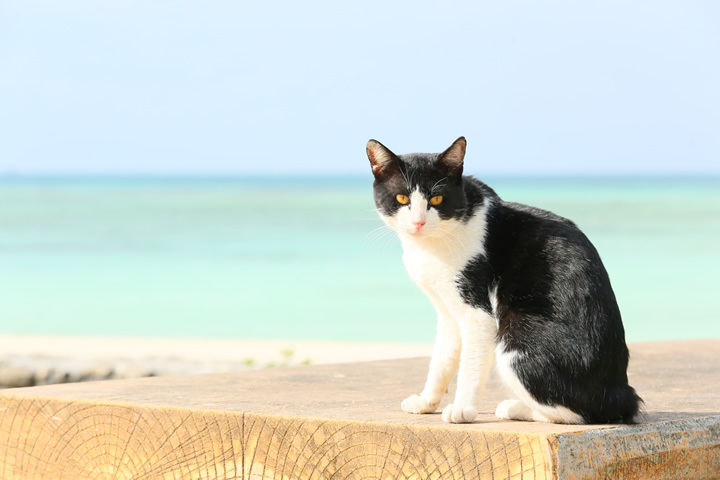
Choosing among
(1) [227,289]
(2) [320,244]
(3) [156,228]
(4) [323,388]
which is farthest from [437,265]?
(3) [156,228]

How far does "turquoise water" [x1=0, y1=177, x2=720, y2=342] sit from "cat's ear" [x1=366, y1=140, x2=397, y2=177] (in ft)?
0.67

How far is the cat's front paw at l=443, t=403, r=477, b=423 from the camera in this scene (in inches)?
93.3

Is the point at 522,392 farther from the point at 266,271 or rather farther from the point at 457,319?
the point at 266,271

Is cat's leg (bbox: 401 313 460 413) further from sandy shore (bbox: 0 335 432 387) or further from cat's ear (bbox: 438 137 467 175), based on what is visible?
sandy shore (bbox: 0 335 432 387)

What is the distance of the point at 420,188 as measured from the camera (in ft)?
8.26

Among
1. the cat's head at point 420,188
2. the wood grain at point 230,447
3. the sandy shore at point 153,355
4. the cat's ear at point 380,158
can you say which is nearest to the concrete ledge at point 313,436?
the wood grain at point 230,447

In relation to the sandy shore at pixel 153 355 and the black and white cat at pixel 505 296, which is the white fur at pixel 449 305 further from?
the sandy shore at pixel 153 355

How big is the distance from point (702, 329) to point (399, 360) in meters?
8.78

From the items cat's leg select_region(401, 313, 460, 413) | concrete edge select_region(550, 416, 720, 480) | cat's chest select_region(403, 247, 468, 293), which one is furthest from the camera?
cat's leg select_region(401, 313, 460, 413)

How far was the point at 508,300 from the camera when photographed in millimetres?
2447

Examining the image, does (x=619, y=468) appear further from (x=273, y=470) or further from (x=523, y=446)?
(x=273, y=470)

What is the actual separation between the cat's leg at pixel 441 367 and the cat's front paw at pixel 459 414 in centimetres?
24

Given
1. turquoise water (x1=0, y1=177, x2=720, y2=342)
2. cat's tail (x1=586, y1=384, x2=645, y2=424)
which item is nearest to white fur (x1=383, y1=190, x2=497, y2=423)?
turquoise water (x1=0, y1=177, x2=720, y2=342)

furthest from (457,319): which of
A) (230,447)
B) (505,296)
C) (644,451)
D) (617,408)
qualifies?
(230,447)
